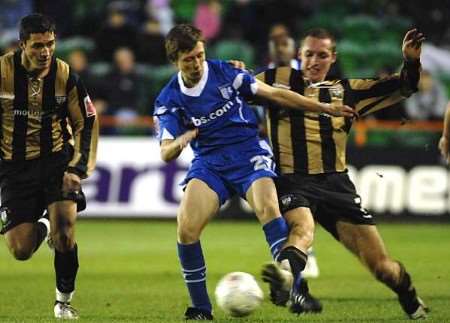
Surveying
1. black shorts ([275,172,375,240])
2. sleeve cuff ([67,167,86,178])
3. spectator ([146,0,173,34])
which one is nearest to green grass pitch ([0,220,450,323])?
black shorts ([275,172,375,240])

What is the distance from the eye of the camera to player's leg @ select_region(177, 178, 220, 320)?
7.79 metres

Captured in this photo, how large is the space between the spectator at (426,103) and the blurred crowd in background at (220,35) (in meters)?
0.01

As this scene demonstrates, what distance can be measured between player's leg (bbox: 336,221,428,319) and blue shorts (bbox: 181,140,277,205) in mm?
682

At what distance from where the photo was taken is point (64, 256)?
8188 millimetres

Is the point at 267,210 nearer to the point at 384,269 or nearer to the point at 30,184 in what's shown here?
the point at 384,269

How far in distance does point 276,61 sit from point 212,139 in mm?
3256

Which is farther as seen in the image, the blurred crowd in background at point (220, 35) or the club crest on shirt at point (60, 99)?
the blurred crowd in background at point (220, 35)

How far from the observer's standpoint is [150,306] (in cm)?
894

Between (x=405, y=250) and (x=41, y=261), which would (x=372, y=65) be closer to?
(x=405, y=250)

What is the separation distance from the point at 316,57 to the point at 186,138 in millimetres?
1366

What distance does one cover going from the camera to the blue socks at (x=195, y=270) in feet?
25.7

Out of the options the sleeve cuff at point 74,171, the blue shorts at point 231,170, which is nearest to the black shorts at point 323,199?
the blue shorts at point 231,170

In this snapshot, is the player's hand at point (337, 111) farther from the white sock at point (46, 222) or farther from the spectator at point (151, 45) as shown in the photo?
the spectator at point (151, 45)

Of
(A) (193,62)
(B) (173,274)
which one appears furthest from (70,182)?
(B) (173,274)
